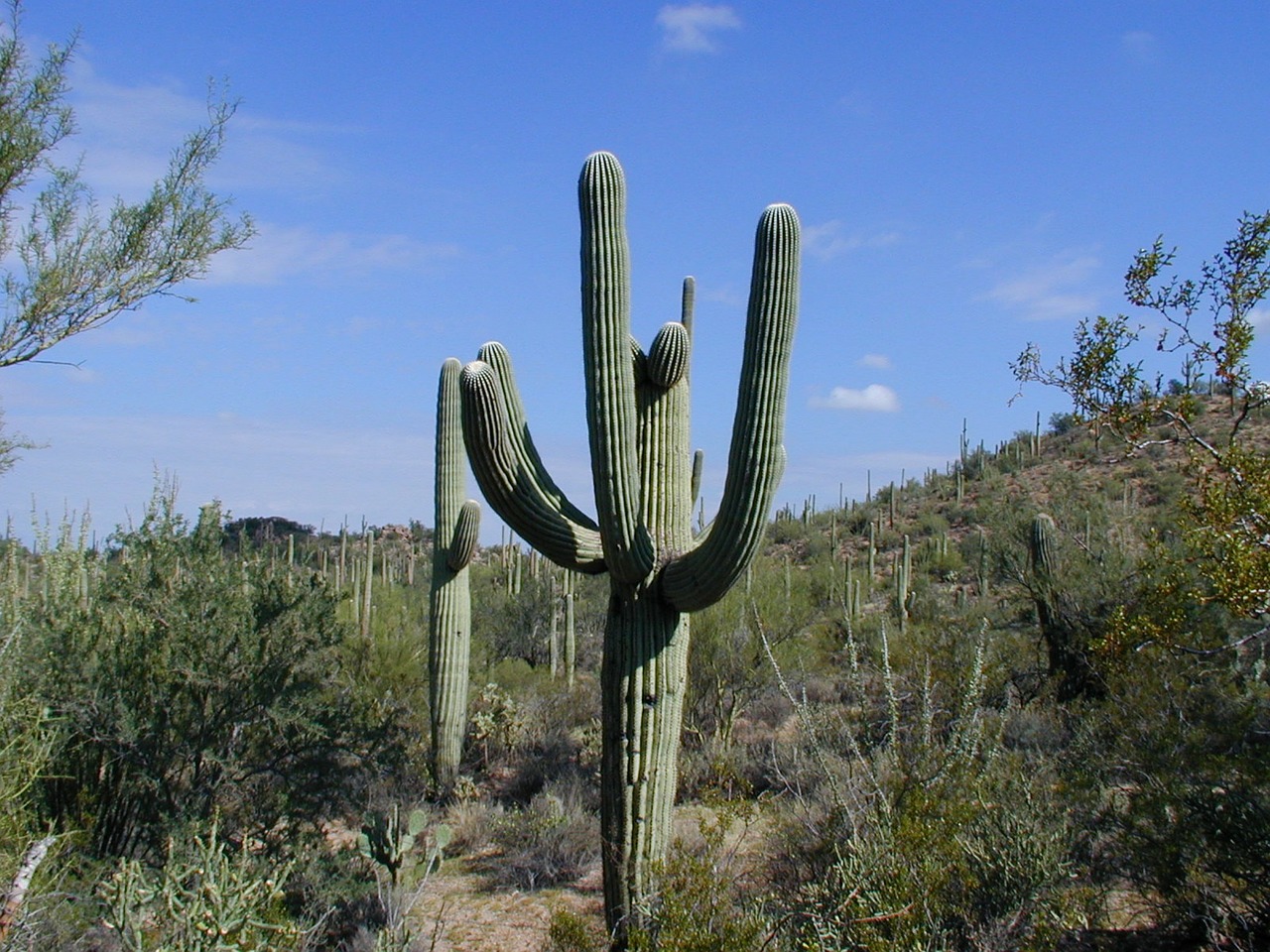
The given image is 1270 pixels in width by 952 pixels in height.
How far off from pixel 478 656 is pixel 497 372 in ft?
31.4

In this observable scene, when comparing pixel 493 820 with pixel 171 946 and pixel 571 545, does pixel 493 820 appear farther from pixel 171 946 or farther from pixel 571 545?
pixel 171 946

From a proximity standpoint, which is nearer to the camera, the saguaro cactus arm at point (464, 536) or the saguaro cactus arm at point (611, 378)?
the saguaro cactus arm at point (611, 378)

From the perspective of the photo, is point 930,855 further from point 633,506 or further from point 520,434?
point 520,434

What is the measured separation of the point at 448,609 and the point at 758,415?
6.27 m

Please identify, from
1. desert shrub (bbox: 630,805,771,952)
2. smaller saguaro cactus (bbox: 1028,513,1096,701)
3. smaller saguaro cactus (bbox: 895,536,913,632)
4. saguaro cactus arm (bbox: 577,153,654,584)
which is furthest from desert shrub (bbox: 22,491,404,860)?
smaller saguaro cactus (bbox: 895,536,913,632)

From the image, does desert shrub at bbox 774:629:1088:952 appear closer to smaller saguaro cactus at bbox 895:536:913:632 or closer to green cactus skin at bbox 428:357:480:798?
green cactus skin at bbox 428:357:480:798

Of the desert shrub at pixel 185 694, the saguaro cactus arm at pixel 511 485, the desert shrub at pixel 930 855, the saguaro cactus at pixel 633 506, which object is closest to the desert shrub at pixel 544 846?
the desert shrub at pixel 185 694

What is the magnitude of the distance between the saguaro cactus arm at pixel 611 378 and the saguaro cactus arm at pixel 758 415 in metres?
0.47

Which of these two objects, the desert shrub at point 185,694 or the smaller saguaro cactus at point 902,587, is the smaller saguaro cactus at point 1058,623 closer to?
the smaller saguaro cactus at point 902,587

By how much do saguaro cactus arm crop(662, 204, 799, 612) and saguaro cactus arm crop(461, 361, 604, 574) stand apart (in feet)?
2.84

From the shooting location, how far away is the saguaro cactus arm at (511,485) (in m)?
6.34

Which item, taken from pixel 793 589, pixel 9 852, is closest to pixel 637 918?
pixel 9 852

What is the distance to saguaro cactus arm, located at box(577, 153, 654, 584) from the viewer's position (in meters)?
6.25

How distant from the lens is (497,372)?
23.8 feet
